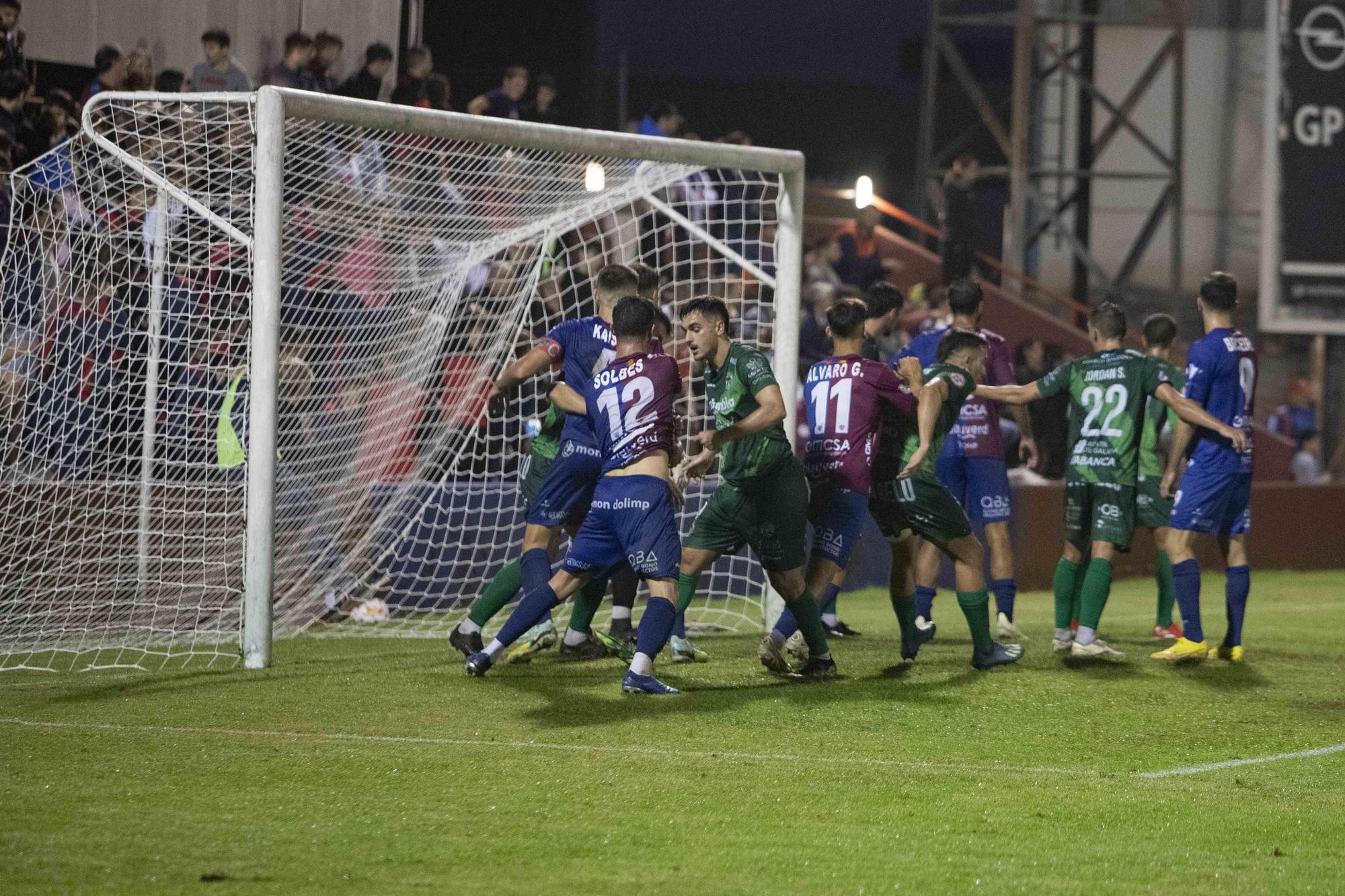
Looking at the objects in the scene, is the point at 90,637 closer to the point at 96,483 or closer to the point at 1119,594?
the point at 96,483

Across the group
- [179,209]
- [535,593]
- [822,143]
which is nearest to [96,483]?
[179,209]

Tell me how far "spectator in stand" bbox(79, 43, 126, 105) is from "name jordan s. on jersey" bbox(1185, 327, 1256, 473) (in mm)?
7428

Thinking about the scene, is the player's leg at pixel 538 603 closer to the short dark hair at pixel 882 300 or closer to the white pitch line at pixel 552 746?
the white pitch line at pixel 552 746

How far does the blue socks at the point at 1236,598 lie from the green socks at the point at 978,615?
153 centimetres

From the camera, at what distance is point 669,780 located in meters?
5.43

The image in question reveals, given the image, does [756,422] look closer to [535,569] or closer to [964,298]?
[535,569]

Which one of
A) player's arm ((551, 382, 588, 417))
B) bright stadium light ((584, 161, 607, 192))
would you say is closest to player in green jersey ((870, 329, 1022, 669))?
player's arm ((551, 382, 588, 417))

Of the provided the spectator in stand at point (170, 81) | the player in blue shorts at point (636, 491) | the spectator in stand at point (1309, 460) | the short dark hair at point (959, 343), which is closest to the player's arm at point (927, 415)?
the short dark hair at point (959, 343)

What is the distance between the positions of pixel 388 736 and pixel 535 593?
3.56ft

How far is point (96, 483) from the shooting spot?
28.8 ft

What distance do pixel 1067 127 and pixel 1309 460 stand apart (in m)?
5.47

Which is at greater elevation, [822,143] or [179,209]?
[822,143]

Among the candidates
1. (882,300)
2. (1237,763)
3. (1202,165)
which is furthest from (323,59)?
(1202,165)

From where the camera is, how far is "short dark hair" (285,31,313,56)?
39.1ft
